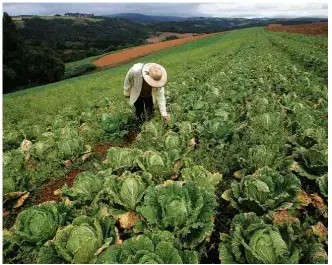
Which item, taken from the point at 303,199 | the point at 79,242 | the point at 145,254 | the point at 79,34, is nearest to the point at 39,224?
the point at 79,242

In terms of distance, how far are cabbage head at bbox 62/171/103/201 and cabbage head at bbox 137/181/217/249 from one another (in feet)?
2.79

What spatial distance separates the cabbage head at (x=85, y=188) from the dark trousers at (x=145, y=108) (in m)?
2.54

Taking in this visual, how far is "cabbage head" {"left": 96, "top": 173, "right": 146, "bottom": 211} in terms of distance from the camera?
12.8ft

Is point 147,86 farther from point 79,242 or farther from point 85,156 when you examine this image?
point 79,242

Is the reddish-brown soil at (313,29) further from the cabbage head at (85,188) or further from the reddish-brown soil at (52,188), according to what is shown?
the cabbage head at (85,188)

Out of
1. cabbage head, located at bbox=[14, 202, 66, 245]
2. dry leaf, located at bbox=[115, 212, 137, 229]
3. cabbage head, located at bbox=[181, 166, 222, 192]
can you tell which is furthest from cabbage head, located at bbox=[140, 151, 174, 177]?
cabbage head, located at bbox=[14, 202, 66, 245]

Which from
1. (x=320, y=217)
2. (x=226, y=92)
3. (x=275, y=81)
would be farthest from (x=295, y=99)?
(x=320, y=217)

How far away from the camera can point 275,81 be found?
37.3 ft

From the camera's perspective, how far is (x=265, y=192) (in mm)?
3746

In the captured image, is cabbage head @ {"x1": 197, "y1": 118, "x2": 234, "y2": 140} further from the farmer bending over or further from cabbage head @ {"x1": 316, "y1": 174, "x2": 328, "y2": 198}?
cabbage head @ {"x1": 316, "y1": 174, "x2": 328, "y2": 198}

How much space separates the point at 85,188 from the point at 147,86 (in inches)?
102

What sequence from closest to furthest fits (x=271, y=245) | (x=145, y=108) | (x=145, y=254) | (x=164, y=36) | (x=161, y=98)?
(x=145, y=254) < (x=271, y=245) < (x=161, y=98) < (x=145, y=108) < (x=164, y=36)

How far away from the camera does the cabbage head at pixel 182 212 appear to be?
3.41 m

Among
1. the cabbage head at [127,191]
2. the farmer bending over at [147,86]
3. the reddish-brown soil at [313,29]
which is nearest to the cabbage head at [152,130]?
the farmer bending over at [147,86]
